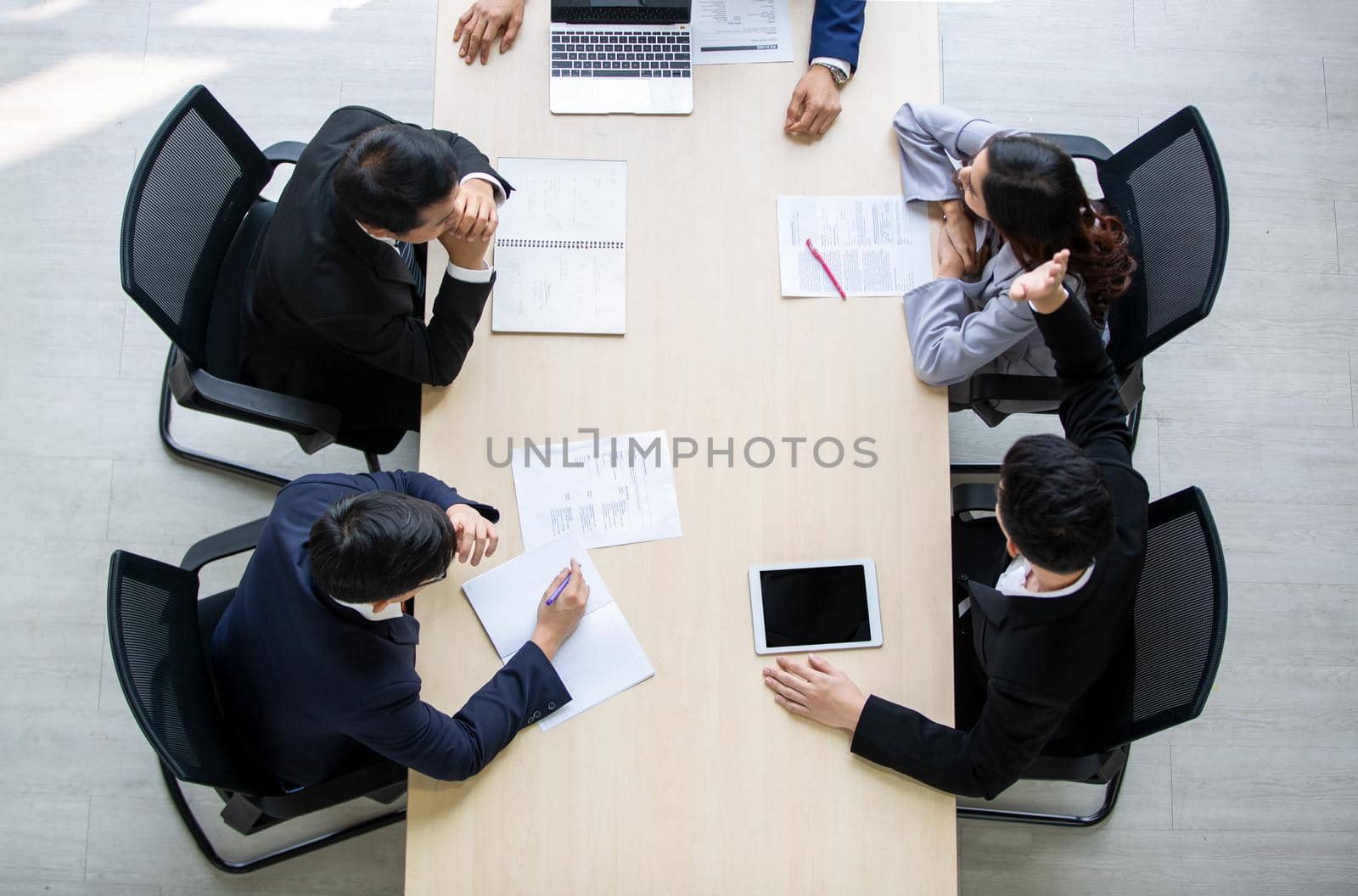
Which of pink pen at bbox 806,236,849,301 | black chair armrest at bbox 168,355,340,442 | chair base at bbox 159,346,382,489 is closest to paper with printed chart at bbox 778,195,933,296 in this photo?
pink pen at bbox 806,236,849,301

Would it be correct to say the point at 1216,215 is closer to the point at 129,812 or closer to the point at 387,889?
the point at 387,889

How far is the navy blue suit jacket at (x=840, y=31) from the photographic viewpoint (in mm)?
1951

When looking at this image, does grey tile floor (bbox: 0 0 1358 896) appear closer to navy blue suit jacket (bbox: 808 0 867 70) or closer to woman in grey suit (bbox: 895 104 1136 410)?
woman in grey suit (bbox: 895 104 1136 410)

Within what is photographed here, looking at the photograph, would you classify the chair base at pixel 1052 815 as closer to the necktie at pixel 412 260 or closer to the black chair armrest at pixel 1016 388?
the black chair armrest at pixel 1016 388

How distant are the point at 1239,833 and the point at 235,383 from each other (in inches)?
100

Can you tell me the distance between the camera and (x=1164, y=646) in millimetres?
1630

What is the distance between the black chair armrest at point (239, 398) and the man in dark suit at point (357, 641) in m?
0.22

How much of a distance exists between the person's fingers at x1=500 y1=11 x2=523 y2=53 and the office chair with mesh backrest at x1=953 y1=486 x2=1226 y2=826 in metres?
1.32

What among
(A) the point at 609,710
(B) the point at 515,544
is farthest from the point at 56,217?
(A) the point at 609,710

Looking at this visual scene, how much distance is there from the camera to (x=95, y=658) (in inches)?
94.2

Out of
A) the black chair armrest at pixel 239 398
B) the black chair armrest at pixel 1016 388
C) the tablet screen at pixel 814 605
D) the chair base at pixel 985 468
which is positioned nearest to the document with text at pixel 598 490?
the tablet screen at pixel 814 605

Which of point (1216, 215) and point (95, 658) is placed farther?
Answer: point (95, 658)

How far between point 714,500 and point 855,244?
1.92ft

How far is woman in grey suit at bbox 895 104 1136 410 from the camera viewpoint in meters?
1.68
